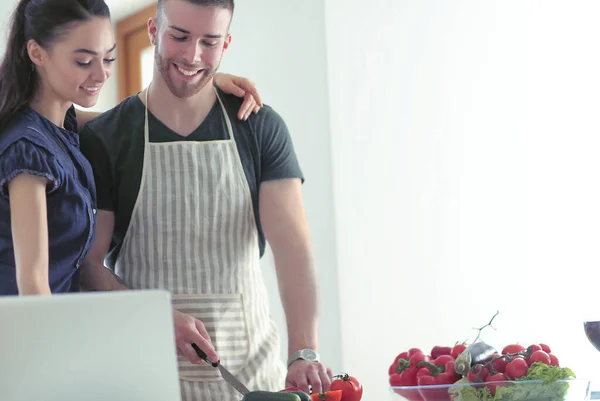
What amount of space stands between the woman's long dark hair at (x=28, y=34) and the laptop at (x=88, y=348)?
92 cm

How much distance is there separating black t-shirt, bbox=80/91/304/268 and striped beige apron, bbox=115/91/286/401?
0.06 feet

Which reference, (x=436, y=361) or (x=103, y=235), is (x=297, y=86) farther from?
(x=436, y=361)

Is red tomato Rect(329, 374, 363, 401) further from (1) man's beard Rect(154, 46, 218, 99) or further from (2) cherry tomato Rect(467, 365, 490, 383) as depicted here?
(1) man's beard Rect(154, 46, 218, 99)

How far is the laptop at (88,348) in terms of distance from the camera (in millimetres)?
756

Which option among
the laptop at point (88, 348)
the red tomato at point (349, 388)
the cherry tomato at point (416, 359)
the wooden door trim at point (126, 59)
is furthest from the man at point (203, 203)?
the wooden door trim at point (126, 59)

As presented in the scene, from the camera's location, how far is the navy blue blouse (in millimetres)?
1495

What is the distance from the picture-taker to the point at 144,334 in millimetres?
796

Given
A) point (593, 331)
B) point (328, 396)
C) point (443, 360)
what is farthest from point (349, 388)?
point (593, 331)

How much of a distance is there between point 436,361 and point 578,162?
1409 mm

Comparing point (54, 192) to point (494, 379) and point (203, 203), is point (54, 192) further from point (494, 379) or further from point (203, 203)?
point (494, 379)

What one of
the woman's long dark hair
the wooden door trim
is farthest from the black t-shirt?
the wooden door trim

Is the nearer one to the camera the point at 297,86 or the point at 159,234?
the point at 159,234

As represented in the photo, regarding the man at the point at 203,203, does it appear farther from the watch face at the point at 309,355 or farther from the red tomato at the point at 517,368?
the red tomato at the point at 517,368

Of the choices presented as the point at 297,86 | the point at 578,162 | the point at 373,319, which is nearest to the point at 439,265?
the point at 373,319
